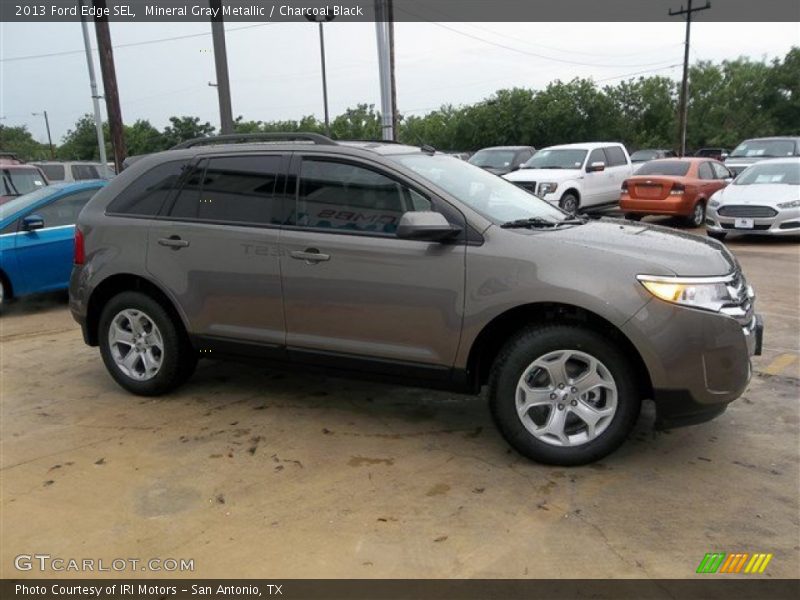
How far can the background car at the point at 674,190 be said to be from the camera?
13.1m

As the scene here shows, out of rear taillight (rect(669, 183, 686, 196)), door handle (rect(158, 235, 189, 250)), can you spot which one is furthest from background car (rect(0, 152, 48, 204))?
rear taillight (rect(669, 183, 686, 196))

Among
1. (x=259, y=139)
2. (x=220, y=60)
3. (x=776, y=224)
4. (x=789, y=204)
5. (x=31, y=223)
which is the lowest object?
(x=776, y=224)

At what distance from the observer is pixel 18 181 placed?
12.4 m

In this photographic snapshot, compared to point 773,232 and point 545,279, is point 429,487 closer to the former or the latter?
point 545,279

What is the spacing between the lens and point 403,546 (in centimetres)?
291

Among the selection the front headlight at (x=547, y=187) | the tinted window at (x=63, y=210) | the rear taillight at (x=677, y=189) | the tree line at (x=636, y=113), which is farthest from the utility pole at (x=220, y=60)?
the tree line at (x=636, y=113)

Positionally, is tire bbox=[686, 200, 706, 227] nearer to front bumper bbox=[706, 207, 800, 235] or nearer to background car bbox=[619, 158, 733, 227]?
background car bbox=[619, 158, 733, 227]

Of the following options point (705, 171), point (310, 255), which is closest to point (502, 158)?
point (705, 171)

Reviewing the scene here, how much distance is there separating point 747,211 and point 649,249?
8.93m

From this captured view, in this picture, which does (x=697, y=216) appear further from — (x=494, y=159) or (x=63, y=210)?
(x=63, y=210)

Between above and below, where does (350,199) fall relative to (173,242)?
above

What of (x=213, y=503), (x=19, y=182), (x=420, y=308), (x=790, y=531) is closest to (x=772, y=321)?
(x=790, y=531)

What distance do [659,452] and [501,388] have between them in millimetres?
1031

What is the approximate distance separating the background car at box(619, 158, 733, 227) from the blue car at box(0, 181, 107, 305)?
10.4 m
